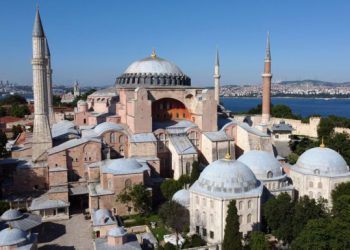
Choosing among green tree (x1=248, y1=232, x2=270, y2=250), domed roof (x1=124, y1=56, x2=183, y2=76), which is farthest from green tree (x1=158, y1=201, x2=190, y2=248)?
domed roof (x1=124, y1=56, x2=183, y2=76)

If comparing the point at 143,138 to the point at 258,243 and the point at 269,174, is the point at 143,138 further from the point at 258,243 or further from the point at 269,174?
→ the point at 258,243

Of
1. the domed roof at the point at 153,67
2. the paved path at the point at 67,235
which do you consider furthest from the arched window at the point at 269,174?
the domed roof at the point at 153,67

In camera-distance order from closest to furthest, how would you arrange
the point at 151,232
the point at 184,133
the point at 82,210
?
the point at 151,232
the point at 82,210
the point at 184,133

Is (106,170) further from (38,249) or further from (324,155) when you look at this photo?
(324,155)

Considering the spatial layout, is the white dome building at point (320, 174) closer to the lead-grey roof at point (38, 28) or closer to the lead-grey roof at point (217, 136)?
the lead-grey roof at point (217, 136)

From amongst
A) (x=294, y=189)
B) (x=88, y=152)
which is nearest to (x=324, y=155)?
(x=294, y=189)

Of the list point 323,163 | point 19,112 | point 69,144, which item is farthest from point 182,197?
point 19,112
